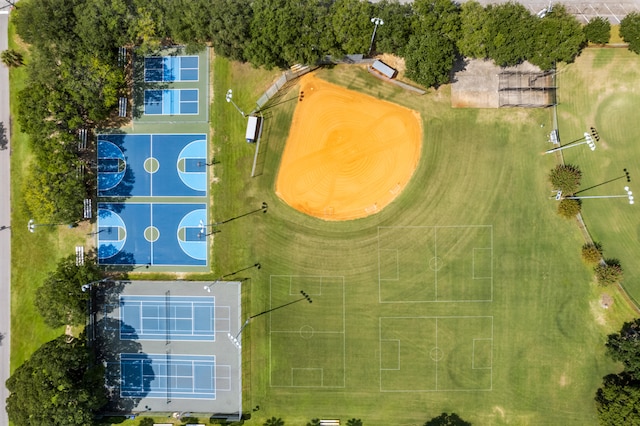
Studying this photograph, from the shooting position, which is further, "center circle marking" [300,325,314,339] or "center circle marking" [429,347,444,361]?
"center circle marking" [300,325,314,339]

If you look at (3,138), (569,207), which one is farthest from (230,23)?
(569,207)

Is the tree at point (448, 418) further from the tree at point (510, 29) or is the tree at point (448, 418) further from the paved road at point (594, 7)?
the paved road at point (594, 7)

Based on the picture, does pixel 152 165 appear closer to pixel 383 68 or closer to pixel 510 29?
pixel 383 68

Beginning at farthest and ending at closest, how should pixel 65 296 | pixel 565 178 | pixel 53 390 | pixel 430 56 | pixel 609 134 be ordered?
pixel 609 134 < pixel 565 178 < pixel 65 296 < pixel 430 56 < pixel 53 390

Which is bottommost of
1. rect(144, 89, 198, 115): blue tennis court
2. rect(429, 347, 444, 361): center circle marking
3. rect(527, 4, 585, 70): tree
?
rect(429, 347, 444, 361): center circle marking

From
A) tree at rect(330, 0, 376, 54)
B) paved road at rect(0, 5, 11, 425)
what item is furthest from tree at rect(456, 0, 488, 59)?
paved road at rect(0, 5, 11, 425)

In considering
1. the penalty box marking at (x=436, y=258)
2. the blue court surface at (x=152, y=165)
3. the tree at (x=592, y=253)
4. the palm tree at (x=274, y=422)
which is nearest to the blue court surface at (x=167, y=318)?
the palm tree at (x=274, y=422)

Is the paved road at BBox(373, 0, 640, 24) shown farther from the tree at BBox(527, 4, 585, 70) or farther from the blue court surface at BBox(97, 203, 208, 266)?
the blue court surface at BBox(97, 203, 208, 266)

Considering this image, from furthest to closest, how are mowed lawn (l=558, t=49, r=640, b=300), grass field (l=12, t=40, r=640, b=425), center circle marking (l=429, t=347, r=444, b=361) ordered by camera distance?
center circle marking (l=429, t=347, r=444, b=361) → grass field (l=12, t=40, r=640, b=425) → mowed lawn (l=558, t=49, r=640, b=300)
